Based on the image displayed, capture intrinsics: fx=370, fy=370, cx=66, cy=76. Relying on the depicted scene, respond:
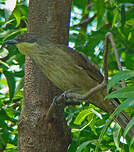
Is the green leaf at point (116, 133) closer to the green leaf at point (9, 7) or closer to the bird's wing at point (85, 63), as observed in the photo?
the bird's wing at point (85, 63)

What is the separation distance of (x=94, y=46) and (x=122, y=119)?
38.8 inches

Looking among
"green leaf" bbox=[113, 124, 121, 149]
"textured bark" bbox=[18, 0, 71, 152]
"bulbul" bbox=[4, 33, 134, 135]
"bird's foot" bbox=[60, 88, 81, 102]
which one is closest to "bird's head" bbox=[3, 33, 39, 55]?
"bulbul" bbox=[4, 33, 134, 135]

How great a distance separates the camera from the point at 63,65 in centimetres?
315

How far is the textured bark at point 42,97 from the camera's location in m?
3.00

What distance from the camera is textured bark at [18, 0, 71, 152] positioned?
3000 mm

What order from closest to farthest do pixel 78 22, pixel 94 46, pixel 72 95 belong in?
1. pixel 72 95
2. pixel 94 46
3. pixel 78 22

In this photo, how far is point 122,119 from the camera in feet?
9.89

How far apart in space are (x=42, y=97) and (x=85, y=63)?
0.52 m

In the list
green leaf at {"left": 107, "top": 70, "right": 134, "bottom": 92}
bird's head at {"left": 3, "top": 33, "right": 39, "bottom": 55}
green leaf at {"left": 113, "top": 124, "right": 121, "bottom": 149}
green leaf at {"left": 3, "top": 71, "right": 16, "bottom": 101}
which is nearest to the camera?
green leaf at {"left": 107, "top": 70, "right": 134, "bottom": 92}

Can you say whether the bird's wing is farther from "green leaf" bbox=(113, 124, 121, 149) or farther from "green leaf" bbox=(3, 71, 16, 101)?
"green leaf" bbox=(3, 71, 16, 101)

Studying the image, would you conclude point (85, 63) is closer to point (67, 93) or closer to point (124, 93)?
point (67, 93)

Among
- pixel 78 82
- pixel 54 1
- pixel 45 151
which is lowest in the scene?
pixel 45 151

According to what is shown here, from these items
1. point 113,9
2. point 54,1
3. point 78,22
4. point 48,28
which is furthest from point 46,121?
point 78,22

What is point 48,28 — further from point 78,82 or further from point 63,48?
point 78,82
